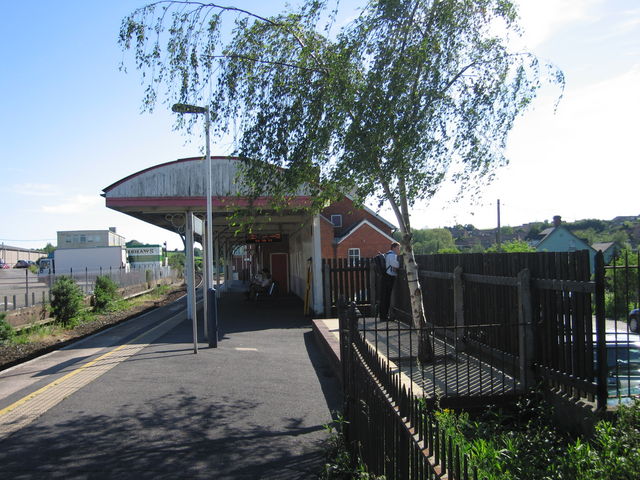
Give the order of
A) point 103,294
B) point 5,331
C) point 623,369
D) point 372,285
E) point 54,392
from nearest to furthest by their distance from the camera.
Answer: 1. point 623,369
2. point 54,392
3. point 5,331
4. point 372,285
5. point 103,294

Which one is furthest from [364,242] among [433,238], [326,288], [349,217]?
[433,238]

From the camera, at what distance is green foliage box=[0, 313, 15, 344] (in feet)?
38.8

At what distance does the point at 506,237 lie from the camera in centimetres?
11144

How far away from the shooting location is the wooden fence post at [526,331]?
5879 millimetres

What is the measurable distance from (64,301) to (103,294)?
14.7 feet

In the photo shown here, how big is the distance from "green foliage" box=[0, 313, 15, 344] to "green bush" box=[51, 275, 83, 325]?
374 centimetres

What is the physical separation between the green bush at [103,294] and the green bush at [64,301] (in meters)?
3.79

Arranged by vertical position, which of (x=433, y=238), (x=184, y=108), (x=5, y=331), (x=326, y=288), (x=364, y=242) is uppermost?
(x=433, y=238)

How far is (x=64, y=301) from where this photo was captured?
1595 cm

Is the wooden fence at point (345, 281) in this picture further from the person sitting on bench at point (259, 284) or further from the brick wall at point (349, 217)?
the brick wall at point (349, 217)

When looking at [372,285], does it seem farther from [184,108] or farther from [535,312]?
[535,312]

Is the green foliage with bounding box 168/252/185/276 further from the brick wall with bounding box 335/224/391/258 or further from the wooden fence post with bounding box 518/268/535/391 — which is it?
the wooden fence post with bounding box 518/268/535/391

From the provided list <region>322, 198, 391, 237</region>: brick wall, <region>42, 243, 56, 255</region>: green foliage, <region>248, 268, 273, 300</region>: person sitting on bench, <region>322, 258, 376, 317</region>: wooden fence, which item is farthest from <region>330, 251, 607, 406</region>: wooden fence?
<region>42, 243, 56, 255</region>: green foliage

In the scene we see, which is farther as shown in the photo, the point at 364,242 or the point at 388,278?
the point at 364,242
